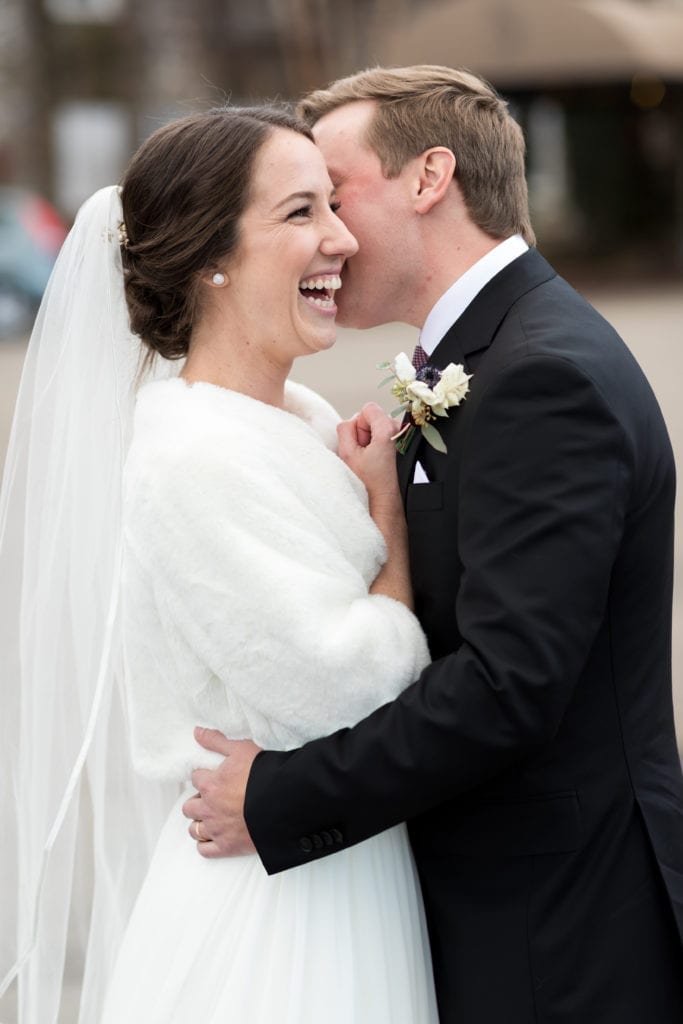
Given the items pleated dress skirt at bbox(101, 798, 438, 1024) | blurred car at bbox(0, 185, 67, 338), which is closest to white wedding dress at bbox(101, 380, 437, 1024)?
pleated dress skirt at bbox(101, 798, 438, 1024)

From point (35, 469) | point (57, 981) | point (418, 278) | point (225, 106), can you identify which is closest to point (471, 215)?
point (418, 278)

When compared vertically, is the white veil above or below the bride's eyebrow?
below

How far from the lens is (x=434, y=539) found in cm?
244

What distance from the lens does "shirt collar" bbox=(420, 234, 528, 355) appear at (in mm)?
2582

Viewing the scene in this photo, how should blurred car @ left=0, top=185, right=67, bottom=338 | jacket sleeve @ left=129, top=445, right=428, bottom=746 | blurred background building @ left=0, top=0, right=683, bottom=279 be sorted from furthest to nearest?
blurred background building @ left=0, top=0, right=683, bottom=279
blurred car @ left=0, top=185, right=67, bottom=338
jacket sleeve @ left=129, top=445, right=428, bottom=746

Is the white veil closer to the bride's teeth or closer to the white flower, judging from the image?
the bride's teeth

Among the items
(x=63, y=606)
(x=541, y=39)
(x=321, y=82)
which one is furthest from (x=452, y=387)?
(x=321, y=82)

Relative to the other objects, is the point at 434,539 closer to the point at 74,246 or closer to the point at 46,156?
the point at 74,246

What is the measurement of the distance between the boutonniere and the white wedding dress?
161mm

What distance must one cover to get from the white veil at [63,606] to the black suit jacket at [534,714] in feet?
2.25

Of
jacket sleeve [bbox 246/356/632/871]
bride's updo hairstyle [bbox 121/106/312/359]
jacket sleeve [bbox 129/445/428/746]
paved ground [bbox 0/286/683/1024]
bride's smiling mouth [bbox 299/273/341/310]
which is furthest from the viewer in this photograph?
paved ground [bbox 0/286/683/1024]

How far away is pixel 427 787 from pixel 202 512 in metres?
0.60

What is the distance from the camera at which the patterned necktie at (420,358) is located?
8.67ft

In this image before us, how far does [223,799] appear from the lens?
2.43 m
